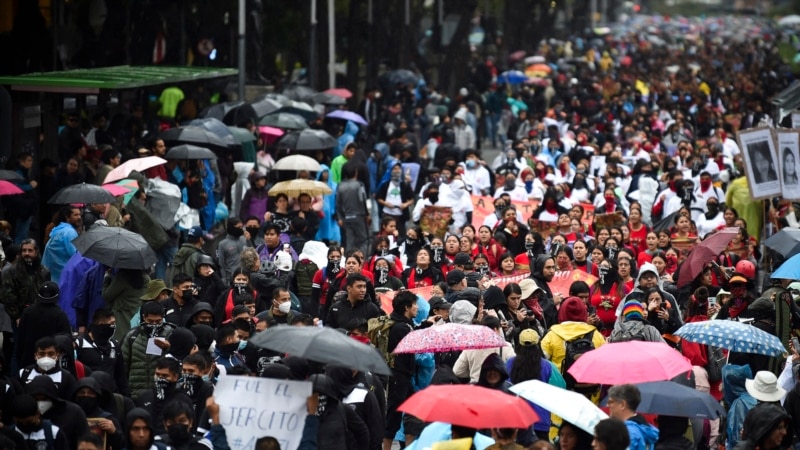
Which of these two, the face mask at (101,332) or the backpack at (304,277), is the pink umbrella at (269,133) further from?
the face mask at (101,332)

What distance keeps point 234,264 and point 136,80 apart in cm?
478

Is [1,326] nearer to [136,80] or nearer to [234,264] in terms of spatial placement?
[234,264]

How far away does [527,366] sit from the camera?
36.0 ft

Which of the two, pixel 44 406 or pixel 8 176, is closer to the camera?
pixel 44 406

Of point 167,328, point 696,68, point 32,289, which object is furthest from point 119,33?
point 696,68

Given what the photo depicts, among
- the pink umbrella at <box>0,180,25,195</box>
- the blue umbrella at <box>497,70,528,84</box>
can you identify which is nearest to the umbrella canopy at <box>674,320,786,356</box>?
the pink umbrella at <box>0,180,25,195</box>

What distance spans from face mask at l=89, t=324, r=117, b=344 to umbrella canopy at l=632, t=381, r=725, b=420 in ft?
12.3

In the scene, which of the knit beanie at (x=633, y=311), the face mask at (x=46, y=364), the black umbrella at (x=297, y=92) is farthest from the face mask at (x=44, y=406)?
the black umbrella at (x=297, y=92)

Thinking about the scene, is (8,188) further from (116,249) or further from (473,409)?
(473,409)

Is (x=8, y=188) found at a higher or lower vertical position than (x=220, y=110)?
higher

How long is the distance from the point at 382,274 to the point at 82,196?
291cm

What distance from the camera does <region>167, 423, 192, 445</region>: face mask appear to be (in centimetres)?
927

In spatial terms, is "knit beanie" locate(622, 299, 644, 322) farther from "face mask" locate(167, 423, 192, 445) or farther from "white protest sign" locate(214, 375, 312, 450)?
"face mask" locate(167, 423, 192, 445)

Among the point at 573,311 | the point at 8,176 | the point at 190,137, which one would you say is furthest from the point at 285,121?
the point at 573,311
